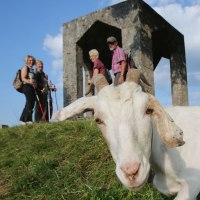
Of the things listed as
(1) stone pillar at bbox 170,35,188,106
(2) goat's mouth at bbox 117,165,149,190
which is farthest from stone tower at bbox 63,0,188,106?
(2) goat's mouth at bbox 117,165,149,190

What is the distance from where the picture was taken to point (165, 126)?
319 cm

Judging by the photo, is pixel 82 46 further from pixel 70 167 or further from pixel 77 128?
pixel 70 167

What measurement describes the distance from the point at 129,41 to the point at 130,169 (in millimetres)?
10622

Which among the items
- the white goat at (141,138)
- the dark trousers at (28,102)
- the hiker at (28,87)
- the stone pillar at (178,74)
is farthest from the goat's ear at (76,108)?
the stone pillar at (178,74)

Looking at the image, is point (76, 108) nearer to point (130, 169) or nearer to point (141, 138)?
point (141, 138)

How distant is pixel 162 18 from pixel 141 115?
1235cm

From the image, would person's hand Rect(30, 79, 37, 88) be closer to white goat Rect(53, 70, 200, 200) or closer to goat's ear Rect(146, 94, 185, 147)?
white goat Rect(53, 70, 200, 200)

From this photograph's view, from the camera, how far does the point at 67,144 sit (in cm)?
669

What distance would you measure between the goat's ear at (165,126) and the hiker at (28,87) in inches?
243

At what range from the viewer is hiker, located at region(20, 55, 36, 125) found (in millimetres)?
9070

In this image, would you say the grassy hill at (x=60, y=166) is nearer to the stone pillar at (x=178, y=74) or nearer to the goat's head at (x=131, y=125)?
the goat's head at (x=131, y=125)

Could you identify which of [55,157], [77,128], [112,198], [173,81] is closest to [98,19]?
[173,81]

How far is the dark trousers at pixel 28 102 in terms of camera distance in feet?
30.4

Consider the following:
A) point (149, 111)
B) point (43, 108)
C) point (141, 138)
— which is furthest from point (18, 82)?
point (141, 138)
